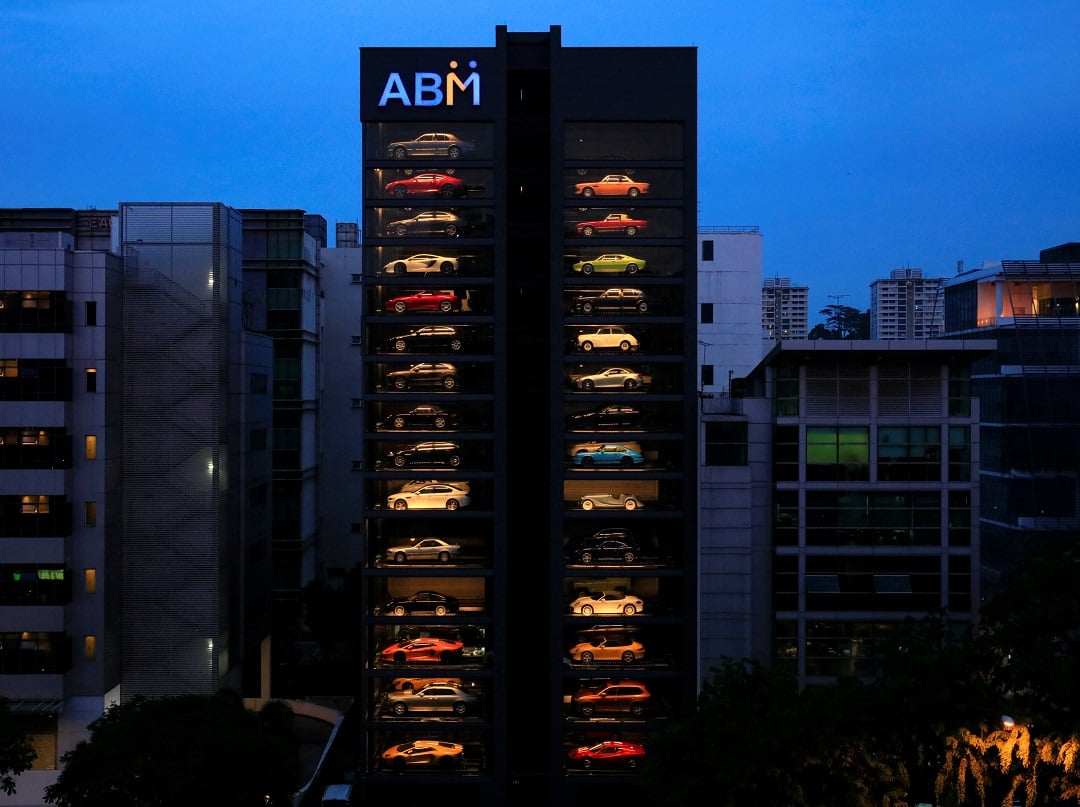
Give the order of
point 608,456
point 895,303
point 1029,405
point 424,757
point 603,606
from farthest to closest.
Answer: point 895,303, point 1029,405, point 608,456, point 603,606, point 424,757

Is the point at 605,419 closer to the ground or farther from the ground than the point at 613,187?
closer to the ground

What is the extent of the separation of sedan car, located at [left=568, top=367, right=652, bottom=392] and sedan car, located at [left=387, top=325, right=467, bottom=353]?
6.61m

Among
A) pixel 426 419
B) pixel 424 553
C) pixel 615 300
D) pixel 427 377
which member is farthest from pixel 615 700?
pixel 615 300

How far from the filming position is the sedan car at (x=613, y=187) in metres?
50.5

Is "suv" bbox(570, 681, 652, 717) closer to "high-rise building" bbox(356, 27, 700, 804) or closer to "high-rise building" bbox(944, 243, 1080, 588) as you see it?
"high-rise building" bbox(356, 27, 700, 804)

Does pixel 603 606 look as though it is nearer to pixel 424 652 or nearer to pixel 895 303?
pixel 424 652

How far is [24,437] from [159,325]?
856cm

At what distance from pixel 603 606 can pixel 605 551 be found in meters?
2.76

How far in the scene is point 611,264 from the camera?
51.0 m

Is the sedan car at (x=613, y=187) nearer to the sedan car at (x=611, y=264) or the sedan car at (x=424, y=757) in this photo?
the sedan car at (x=611, y=264)

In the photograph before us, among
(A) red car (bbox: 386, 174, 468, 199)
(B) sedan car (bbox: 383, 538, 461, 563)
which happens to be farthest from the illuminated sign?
(B) sedan car (bbox: 383, 538, 461, 563)

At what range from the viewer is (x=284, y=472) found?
7244 centimetres

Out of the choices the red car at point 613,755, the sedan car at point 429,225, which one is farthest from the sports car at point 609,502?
the sedan car at point 429,225

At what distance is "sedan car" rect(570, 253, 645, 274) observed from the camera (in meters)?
51.0
